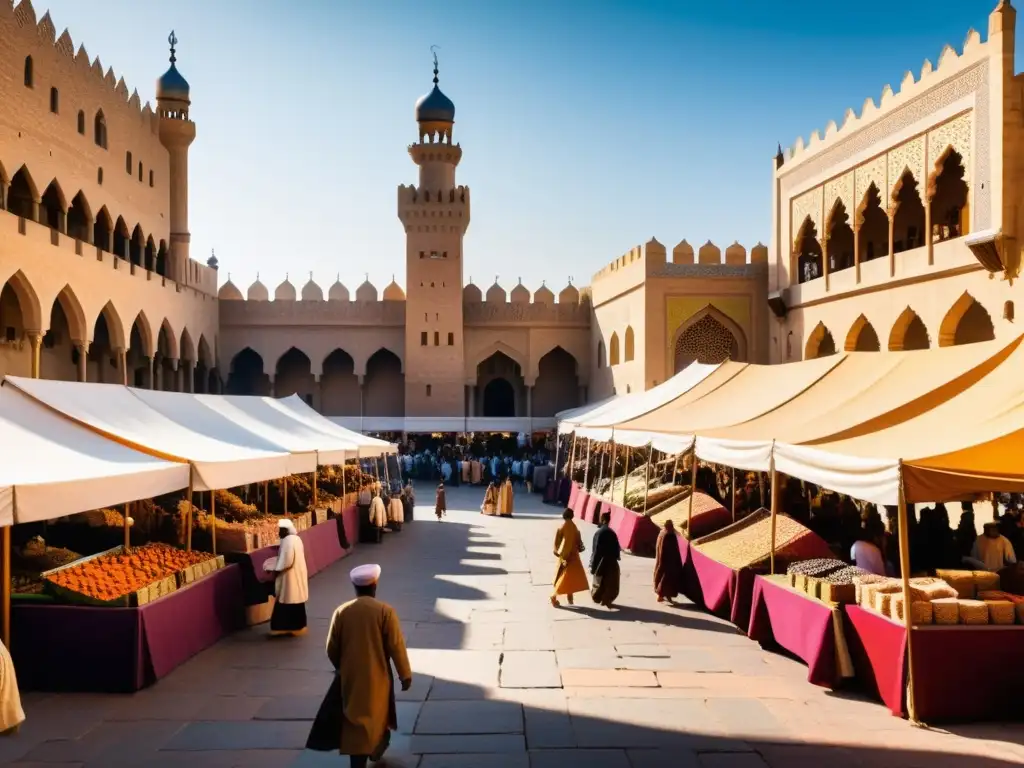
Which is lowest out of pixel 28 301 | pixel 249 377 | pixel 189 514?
pixel 189 514

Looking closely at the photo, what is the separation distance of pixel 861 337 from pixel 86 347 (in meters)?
17.2

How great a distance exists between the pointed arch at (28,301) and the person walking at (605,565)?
13139 millimetres

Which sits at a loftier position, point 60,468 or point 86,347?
point 86,347

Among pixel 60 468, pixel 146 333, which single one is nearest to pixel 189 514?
pixel 60 468

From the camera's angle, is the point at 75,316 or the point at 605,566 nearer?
the point at 605,566

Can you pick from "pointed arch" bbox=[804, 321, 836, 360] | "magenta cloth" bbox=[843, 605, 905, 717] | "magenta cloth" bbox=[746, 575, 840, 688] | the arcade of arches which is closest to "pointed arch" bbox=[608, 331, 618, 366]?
"pointed arch" bbox=[804, 321, 836, 360]

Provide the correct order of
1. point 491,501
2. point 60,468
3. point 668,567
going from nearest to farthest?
point 60,468, point 668,567, point 491,501

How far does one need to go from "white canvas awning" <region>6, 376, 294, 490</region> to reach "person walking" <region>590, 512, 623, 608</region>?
3.27m

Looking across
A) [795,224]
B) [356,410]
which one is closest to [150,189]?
[356,410]

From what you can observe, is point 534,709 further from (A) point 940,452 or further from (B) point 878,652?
(A) point 940,452

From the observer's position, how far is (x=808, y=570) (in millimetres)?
6723

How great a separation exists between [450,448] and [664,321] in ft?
24.2

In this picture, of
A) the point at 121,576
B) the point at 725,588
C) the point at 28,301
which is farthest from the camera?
the point at 28,301

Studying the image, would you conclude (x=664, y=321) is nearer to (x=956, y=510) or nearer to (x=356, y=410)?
(x=956, y=510)
